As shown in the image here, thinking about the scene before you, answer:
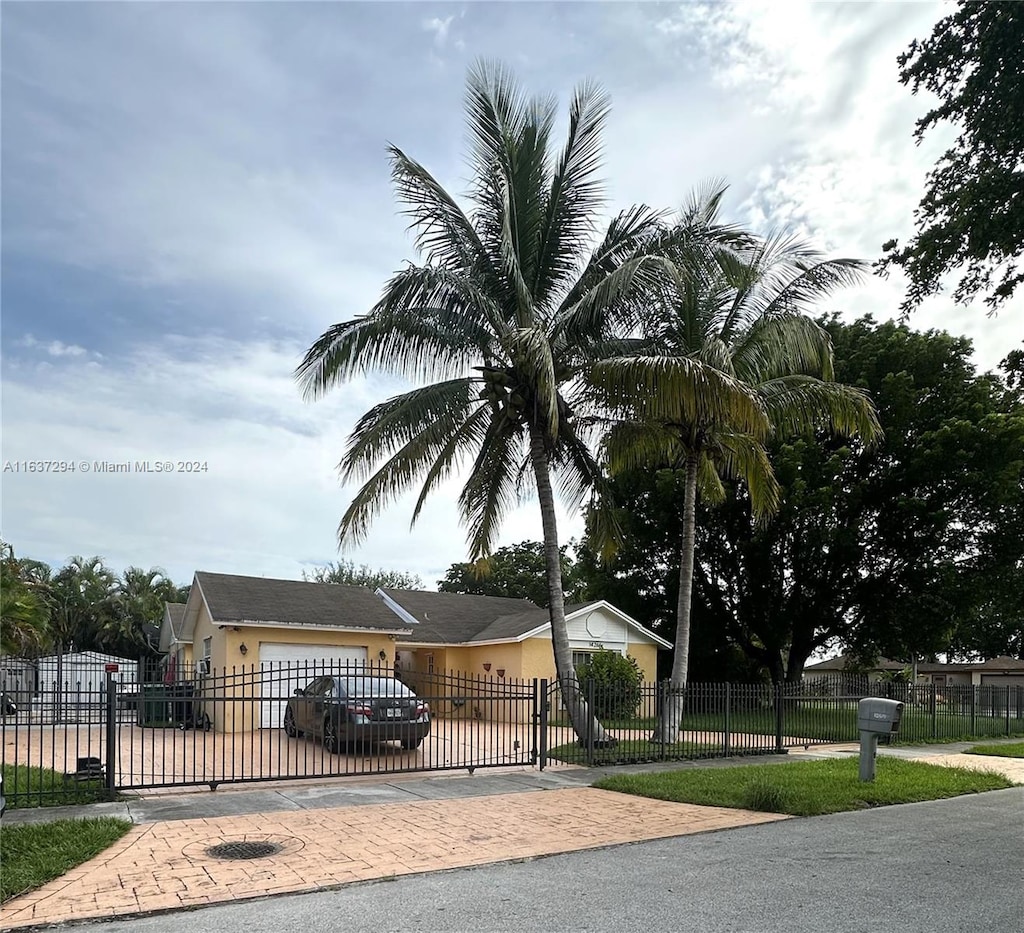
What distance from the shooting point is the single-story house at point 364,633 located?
20547 millimetres

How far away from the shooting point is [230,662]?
20438mm

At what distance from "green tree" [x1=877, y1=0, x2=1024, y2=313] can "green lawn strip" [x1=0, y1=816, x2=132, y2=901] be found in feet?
35.8

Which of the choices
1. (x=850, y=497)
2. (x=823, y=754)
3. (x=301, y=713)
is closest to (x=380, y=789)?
(x=301, y=713)

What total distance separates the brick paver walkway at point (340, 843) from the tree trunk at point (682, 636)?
438cm

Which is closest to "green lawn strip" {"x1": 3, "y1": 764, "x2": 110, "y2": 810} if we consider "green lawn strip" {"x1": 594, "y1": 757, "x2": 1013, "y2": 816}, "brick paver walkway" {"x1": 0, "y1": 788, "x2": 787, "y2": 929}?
"brick paver walkway" {"x1": 0, "y1": 788, "x2": 787, "y2": 929}

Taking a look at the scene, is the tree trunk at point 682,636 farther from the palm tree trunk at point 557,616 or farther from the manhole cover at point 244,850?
the manhole cover at point 244,850

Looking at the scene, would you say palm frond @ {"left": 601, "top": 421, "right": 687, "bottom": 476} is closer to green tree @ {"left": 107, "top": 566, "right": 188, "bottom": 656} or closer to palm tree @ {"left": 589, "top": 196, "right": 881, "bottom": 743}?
palm tree @ {"left": 589, "top": 196, "right": 881, "bottom": 743}

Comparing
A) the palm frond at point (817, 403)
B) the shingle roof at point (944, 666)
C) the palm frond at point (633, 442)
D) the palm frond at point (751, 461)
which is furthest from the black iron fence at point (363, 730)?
the shingle roof at point (944, 666)

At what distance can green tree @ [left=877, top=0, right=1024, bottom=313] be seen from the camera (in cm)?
930

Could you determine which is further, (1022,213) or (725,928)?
(1022,213)

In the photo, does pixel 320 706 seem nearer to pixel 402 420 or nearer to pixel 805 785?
pixel 402 420

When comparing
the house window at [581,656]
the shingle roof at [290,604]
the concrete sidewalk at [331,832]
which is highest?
the shingle roof at [290,604]

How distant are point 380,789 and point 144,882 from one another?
4832mm

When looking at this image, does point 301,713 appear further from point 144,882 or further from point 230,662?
point 144,882
